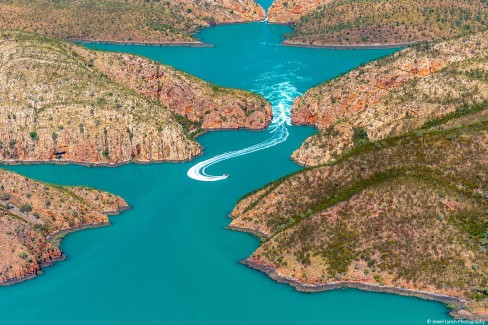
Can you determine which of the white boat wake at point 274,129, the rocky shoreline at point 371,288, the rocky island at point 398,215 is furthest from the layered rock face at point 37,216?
the rocky shoreline at point 371,288

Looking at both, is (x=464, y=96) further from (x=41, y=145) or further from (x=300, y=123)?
(x=41, y=145)

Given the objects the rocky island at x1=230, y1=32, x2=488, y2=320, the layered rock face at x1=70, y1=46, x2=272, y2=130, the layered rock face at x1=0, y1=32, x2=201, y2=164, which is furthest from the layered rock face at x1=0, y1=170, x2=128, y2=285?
the layered rock face at x1=70, y1=46, x2=272, y2=130

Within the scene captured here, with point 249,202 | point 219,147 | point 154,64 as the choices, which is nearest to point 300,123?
point 219,147

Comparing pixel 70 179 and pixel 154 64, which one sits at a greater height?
pixel 154 64

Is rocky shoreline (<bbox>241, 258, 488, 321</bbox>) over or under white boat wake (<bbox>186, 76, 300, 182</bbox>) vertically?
under

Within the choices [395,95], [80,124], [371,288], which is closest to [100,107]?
[80,124]

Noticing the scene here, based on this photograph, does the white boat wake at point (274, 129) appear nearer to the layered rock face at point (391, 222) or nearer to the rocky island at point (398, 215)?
the rocky island at point (398, 215)

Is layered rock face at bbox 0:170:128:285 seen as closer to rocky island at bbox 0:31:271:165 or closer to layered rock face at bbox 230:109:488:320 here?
layered rock face at bbox 230:109:488:320
